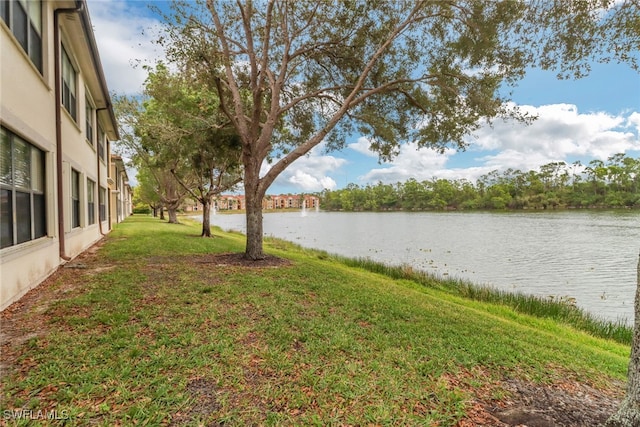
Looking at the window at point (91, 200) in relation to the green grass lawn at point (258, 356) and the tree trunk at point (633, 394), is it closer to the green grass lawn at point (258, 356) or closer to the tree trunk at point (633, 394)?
the green grass lawn at point (258, 356)

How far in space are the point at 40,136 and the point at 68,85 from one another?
3.77 m

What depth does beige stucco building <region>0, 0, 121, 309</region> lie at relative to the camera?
461 cm

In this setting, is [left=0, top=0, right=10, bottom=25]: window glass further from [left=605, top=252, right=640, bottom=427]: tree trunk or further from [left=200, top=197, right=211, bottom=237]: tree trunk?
[left=200, top=197, right=211, bottom=237]: tree trunk

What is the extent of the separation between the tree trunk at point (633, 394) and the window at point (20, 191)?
7.20m

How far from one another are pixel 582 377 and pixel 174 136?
12.4 meters

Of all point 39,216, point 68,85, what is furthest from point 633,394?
point 68,85

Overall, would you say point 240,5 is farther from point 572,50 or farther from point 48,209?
point 572,50

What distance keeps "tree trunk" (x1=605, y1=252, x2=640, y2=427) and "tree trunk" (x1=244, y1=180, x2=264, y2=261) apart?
26.0 ft

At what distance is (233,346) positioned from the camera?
382 centimetres

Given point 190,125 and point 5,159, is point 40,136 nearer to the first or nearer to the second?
point 5,159

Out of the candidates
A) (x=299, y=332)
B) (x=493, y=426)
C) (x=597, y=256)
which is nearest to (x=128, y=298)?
(x=299, y=332)

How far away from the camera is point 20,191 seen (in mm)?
5105

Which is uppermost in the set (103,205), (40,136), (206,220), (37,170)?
(40,136)

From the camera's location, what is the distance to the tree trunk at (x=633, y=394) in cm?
259
